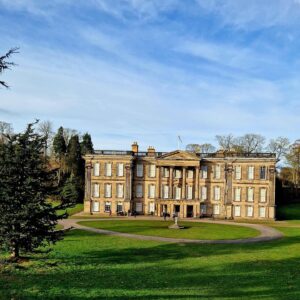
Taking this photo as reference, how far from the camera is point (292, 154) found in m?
90.0

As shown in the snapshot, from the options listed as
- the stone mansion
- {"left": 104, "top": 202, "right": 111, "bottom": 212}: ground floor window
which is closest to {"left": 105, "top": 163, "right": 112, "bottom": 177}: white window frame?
the stone mansion

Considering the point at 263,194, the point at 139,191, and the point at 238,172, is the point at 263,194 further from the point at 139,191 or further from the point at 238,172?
the point at 139,191

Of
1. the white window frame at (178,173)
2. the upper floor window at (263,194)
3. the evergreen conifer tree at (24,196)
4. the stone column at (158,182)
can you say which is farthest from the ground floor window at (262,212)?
the evergreen conifer tree at (24,196)

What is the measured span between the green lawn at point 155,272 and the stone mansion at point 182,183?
1282 inches

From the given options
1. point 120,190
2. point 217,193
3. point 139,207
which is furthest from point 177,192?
point 120,190

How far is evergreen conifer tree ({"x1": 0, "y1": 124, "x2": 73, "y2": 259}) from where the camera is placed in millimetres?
24250

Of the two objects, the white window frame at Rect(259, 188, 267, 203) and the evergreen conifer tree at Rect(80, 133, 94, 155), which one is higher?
the evergreen conifer tree at Rect(80, 133, 94, 155)

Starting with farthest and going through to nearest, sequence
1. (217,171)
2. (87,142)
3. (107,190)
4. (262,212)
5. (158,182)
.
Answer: (87,142) < (107,190) < (158,182) < (217,171) < (262,212)

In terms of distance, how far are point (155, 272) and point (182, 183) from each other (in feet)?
150

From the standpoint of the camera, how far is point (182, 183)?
6900cm

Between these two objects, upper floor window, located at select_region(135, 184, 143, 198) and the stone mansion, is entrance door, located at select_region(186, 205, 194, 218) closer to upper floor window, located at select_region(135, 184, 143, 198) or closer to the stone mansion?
the stone mansion

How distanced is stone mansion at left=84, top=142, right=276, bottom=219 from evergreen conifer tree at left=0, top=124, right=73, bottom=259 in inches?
1699

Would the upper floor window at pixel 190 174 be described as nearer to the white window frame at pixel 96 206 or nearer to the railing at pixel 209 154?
the railing at pixel 209 154

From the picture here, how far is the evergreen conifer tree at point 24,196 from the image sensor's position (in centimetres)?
2425
